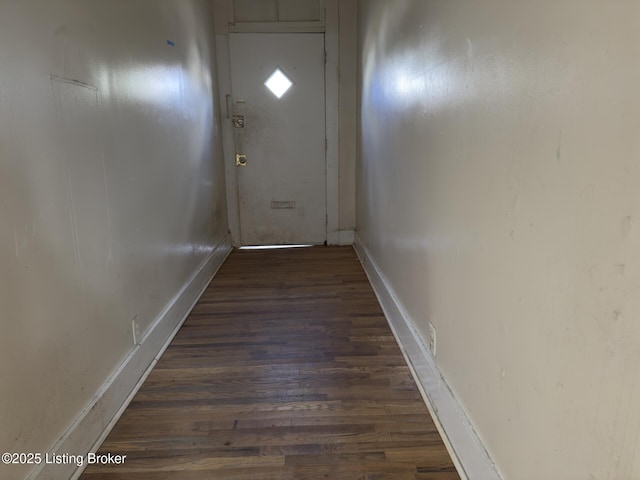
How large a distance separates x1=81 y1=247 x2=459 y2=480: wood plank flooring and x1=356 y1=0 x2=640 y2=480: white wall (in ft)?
1.06

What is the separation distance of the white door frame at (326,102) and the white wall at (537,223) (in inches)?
105

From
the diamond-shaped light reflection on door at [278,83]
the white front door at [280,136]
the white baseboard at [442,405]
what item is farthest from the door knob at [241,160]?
the white baseboard at [442,405]

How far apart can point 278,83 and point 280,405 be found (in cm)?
338

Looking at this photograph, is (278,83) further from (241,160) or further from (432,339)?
(432,339)

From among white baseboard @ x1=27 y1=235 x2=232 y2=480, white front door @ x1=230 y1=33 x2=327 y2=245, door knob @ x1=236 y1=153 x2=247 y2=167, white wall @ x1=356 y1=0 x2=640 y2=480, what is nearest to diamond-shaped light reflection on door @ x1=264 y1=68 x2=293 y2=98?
white front door @ x1=230 y1=33 x2=327 y2=245

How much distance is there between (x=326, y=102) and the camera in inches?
176

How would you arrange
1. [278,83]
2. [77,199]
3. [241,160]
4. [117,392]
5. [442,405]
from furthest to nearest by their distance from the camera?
1. [241,160]
2. [278,83]
3. [117,392]
4. [442,405]
5. [77,199]

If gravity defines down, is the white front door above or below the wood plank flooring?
above

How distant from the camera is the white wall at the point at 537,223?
0.74 metres

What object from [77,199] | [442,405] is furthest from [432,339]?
[77,199]

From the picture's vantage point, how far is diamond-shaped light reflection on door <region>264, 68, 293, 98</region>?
4.41m

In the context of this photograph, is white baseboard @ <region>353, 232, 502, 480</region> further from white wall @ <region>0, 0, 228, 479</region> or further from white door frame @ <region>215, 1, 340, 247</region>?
white door frame @ <region>215, 1, 340, 247</region>

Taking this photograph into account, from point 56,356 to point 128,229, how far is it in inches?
28.9

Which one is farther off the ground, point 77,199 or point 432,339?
point 77,199
